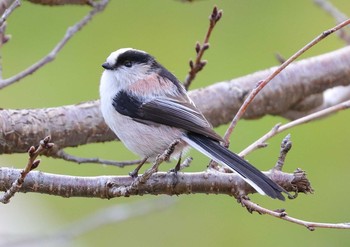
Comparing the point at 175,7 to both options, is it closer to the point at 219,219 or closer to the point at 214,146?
the point at 219,219

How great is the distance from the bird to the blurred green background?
4.69 feet

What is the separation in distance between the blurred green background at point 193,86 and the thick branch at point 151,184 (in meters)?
1.81

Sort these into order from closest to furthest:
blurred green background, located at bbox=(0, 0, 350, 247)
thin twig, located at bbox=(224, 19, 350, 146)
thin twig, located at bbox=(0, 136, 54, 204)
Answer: thin twig, located at bbox=(0, 136, 54, 204) < thin twig, located at bbox=(224, 19, 350, 146) < blurred green background, located at bbox=(0, 0, 350, 247)

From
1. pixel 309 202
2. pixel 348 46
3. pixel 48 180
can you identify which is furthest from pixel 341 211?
pixel 48 180

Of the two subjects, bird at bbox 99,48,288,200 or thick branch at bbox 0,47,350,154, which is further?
thick branch at bbox 0,47,350,154

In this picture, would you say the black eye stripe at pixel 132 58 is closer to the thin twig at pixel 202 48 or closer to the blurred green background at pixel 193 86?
the thin twig at pixel 202 48

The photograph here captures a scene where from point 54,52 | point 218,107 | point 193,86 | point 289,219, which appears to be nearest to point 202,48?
point 218,107

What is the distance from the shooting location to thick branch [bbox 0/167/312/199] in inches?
80.0

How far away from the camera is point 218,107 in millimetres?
2889

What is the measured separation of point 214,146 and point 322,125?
244cm

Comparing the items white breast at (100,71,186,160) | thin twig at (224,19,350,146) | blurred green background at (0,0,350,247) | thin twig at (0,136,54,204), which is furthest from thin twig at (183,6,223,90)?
blurred green background at (0,0,350,247)

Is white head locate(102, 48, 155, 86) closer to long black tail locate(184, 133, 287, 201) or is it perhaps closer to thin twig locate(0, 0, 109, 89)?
thin twig locate(0, 0, 109, 89)

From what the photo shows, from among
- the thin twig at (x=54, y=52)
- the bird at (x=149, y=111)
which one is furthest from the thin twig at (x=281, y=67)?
the thin twig at (x=54, y=52)

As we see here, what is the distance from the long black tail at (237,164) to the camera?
1975 millimetres
